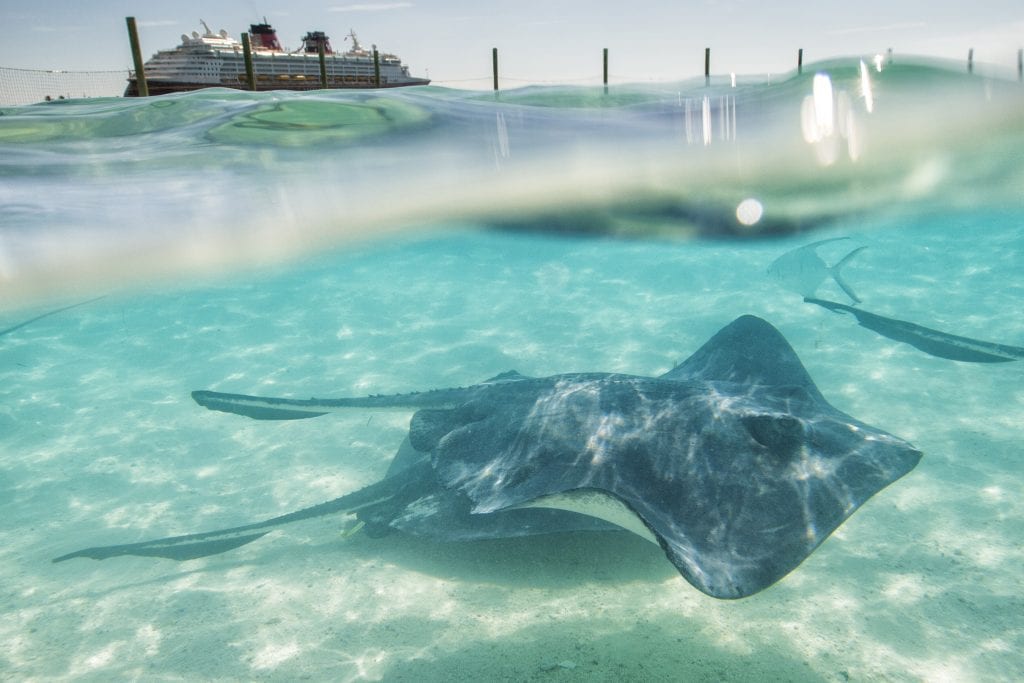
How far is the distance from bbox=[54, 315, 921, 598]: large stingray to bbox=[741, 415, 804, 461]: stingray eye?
1 centimetres

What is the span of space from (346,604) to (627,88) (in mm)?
16942

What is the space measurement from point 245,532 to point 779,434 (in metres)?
4.57

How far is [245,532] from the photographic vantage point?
16.5 ft

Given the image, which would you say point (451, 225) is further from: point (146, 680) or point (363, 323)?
point (146, 680)

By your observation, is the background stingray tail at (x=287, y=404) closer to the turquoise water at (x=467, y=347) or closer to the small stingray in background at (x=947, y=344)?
the turquoise water at (x=467, y=347)

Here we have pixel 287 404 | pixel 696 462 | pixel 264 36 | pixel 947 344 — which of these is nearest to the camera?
pixel 696 462

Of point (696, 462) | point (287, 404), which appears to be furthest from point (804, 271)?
point (287, 404)

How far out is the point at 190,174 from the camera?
17062 mm

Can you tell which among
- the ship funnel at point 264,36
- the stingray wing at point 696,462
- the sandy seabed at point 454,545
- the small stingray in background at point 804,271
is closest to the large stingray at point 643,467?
the stingray wing at point 696,462

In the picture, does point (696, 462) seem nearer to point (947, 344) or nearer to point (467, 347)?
point (947, 344)

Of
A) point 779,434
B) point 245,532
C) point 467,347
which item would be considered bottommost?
point 467,347

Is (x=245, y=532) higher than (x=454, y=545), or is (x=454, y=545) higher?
(x=245, y=532)

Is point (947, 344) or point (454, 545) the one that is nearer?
point (454, 545)

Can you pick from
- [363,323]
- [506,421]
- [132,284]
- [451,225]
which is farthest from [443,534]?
[132,284]
